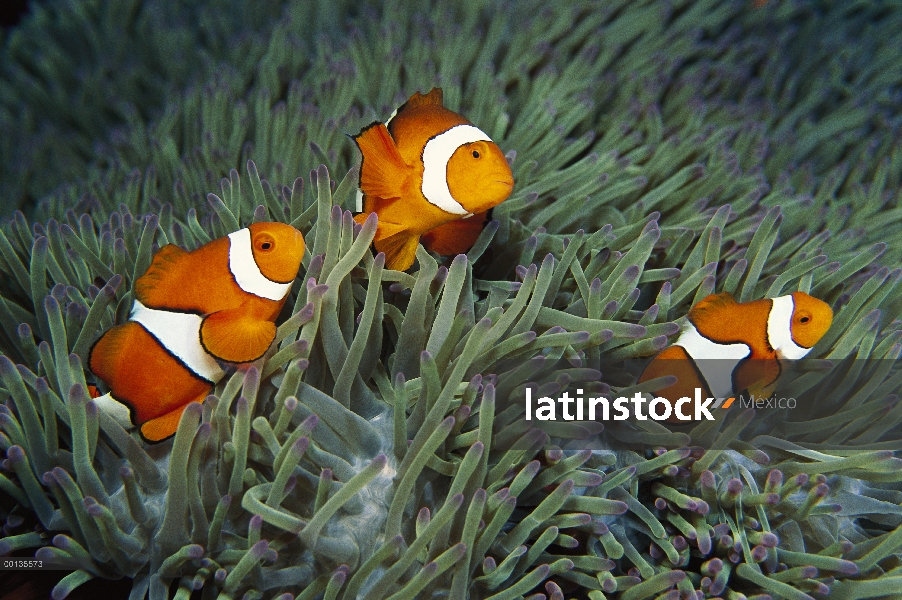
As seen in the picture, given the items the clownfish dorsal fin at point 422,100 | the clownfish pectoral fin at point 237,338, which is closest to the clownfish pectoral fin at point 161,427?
the clownfish pectoral fin at point 237,338

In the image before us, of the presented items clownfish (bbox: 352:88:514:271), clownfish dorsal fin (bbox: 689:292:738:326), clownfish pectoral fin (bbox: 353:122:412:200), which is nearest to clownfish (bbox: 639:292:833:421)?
clownfish dorsal fin (bbox: 689:292:738:326)

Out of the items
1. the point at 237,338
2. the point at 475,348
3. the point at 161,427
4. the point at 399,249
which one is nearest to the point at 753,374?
the point at 475,348

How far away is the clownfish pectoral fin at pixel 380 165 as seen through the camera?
113 centimetres

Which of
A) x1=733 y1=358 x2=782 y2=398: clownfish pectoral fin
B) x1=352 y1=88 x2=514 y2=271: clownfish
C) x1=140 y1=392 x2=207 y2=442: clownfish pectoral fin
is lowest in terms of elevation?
x1=140 y1=392 x2=207 y2=442: clownfish pectoral fin

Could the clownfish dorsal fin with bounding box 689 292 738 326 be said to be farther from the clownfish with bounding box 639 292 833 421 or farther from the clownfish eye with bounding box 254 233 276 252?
the clownfish eye with bounding box 254 233 276 252

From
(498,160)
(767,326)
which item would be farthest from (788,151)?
(498,160)

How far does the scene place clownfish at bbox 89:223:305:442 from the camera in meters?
1.04

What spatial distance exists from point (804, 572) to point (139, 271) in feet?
4.11

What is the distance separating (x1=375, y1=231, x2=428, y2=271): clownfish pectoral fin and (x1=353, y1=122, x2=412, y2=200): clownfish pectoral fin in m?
0.08

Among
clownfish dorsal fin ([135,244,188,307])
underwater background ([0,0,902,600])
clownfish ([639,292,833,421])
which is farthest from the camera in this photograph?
clownfish ([639,292,833,421])

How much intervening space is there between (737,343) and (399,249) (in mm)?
635

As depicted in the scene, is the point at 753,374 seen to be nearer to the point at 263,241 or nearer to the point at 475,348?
the point at 475,348

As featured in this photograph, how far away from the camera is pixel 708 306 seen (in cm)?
121

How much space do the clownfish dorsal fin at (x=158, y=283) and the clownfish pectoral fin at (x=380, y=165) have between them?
0.34 m
